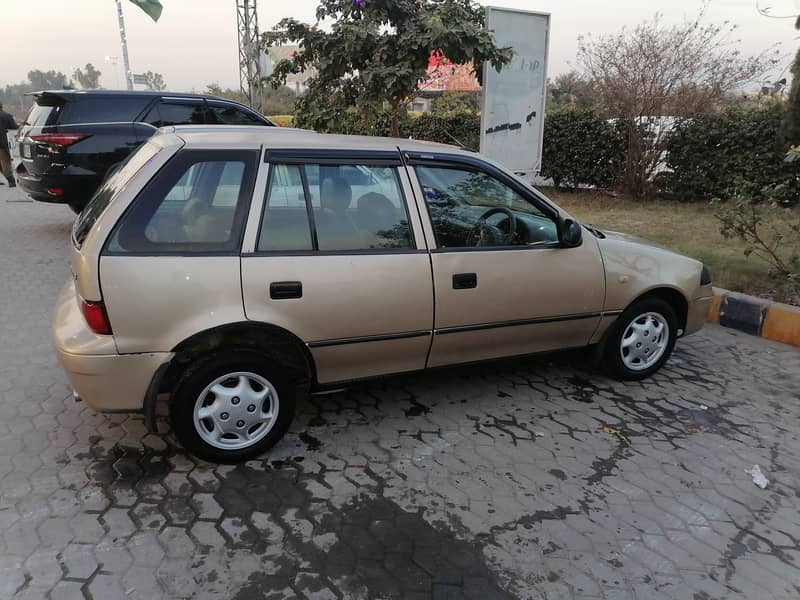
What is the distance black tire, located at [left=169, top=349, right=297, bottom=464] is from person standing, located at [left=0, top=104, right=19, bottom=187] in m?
12.4

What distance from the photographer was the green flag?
1198mm

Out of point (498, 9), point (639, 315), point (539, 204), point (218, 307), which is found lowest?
A: point (639, 315)

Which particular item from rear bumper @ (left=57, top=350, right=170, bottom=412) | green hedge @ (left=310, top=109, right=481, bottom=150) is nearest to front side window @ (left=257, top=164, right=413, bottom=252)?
rear bumper @ (left=57, top=350, right=170, bottom=412)

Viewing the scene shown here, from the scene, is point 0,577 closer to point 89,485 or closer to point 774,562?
point 89,485

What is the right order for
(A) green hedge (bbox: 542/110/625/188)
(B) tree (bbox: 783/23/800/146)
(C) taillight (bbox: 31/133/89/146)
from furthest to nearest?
(A) green hedge (bbox: 542/110/625/188) → (B) tree (bbox: 783/23/800/146) → (C) taillight (bbox: 31/133/89/146)

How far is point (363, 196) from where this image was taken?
134 inches

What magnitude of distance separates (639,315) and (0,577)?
381 centimetres

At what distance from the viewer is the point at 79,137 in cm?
771

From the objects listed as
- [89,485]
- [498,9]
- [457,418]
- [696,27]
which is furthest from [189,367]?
[696,27]

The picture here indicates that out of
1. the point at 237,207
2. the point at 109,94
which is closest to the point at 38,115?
the point at 109,94

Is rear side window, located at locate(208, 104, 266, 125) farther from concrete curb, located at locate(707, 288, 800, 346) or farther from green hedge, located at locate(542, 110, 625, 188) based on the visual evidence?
concrete curb, located at locate(707, 288, 800, 346)

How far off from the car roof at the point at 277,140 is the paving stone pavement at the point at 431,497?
1613 mm

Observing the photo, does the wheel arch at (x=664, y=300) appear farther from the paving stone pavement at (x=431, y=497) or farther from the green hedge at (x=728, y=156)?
the green hedge at (x=728, y=156)

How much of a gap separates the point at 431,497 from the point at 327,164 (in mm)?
1822
